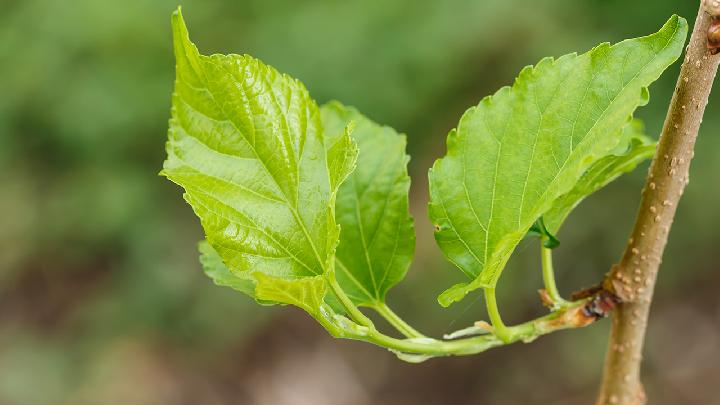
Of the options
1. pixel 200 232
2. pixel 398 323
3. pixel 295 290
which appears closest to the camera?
pixel 295 290

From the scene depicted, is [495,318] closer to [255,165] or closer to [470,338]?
[470,338]

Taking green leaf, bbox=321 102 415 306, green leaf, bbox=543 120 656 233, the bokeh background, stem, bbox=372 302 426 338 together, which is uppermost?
the bokeh background

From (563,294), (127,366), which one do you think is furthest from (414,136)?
(127,366)

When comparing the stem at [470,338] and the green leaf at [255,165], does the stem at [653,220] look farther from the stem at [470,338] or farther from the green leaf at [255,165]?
the green leaf at [255,165]

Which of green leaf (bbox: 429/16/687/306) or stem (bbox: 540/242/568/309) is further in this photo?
stem (bbox: 540/242/568/309)

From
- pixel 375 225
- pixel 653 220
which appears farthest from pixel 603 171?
pixel 375 225

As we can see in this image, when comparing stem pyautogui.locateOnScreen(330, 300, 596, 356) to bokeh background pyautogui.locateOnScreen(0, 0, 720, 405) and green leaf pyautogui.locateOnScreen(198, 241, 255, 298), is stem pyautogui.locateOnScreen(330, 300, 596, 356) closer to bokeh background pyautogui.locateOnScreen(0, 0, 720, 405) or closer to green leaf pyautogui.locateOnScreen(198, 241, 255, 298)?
Result: green leaf pyautogui.locateOnScreen(198, 241, 255, 298)

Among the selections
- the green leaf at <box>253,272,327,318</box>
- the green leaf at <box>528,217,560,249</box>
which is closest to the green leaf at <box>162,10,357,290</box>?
the green leaf at <box>253,272,327,318</box>

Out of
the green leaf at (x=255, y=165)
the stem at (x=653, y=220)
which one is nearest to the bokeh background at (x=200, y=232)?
the stem at (x=653, y=220)
